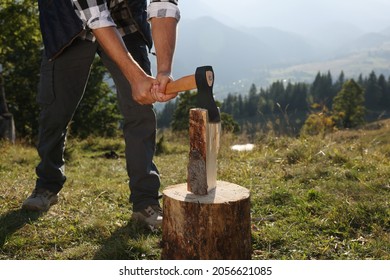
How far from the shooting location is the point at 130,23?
12.6 ft

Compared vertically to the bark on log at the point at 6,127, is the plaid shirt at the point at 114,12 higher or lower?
higher

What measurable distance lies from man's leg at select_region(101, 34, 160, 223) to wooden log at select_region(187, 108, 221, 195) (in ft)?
2.98

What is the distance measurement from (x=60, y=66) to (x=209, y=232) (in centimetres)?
222

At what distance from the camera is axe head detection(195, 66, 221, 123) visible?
270 centimetres

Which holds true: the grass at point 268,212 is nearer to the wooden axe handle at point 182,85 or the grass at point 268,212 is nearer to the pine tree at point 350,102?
the wooden axe handle at point 182,85

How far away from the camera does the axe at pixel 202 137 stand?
282 centimetres

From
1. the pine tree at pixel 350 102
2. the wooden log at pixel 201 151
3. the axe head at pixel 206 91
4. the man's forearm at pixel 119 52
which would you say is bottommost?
the pine tree at pixel 350 102

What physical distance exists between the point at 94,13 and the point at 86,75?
1033mm

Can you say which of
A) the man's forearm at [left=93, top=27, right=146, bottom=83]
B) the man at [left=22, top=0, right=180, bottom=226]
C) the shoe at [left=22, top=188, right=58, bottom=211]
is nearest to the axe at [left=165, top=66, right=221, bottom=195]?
the man's forearm at [left=93, top=27, right=146, bottom=83]

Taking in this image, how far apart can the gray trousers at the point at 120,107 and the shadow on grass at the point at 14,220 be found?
0.66 m

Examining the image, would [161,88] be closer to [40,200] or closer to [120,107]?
[120,107]

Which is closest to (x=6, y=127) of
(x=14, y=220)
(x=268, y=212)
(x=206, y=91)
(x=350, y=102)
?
(x=14, y=220)

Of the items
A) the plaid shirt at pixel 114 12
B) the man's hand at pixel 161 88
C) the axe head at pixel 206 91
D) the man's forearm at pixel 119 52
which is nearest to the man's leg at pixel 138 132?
the plaid shirt at pixel 114 12

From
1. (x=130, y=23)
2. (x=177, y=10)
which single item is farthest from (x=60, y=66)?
(x=177, y=10)
